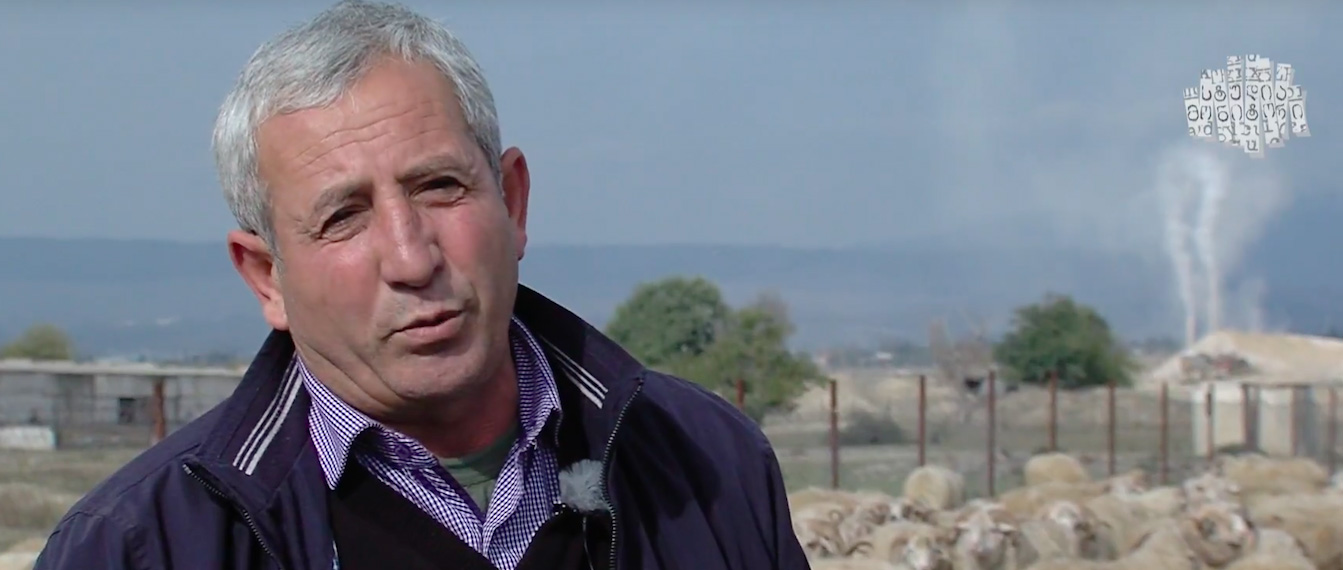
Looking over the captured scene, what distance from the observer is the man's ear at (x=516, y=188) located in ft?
7.98

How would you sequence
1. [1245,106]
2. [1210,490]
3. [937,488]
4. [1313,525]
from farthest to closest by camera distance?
1. [937,488]
2. [1210,490]
3. [1313,525]
4. [1245,106]

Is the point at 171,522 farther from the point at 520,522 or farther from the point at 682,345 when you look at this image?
the point at 682,345

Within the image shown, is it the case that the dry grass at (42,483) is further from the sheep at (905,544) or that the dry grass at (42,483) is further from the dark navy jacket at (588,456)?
the dark navy jacket at (588,456)

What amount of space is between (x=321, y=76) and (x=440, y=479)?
1.87 ft

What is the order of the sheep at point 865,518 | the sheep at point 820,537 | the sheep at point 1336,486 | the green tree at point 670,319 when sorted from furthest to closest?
the green tree at point 670,319 < the sheep at point 1336,486 < the sheep at point 865,518 < the sheep at point 820,537

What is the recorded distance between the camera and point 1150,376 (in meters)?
48.1

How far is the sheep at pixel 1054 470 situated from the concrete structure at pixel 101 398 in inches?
344

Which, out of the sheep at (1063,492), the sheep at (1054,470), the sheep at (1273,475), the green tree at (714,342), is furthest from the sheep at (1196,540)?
the green tree at (714,342)

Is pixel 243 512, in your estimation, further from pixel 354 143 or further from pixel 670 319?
pixel 670 319

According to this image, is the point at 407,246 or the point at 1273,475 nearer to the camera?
the point at 407,246

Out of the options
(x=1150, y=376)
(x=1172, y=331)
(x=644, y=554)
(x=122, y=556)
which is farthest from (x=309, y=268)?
(x=1172, y=331)

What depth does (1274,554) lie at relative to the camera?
1073 cm

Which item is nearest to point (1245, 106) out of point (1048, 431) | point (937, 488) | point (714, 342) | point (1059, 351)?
point (937, 488)

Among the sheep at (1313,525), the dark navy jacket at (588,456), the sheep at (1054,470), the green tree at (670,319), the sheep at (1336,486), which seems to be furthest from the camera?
the green tree at (670,319)
